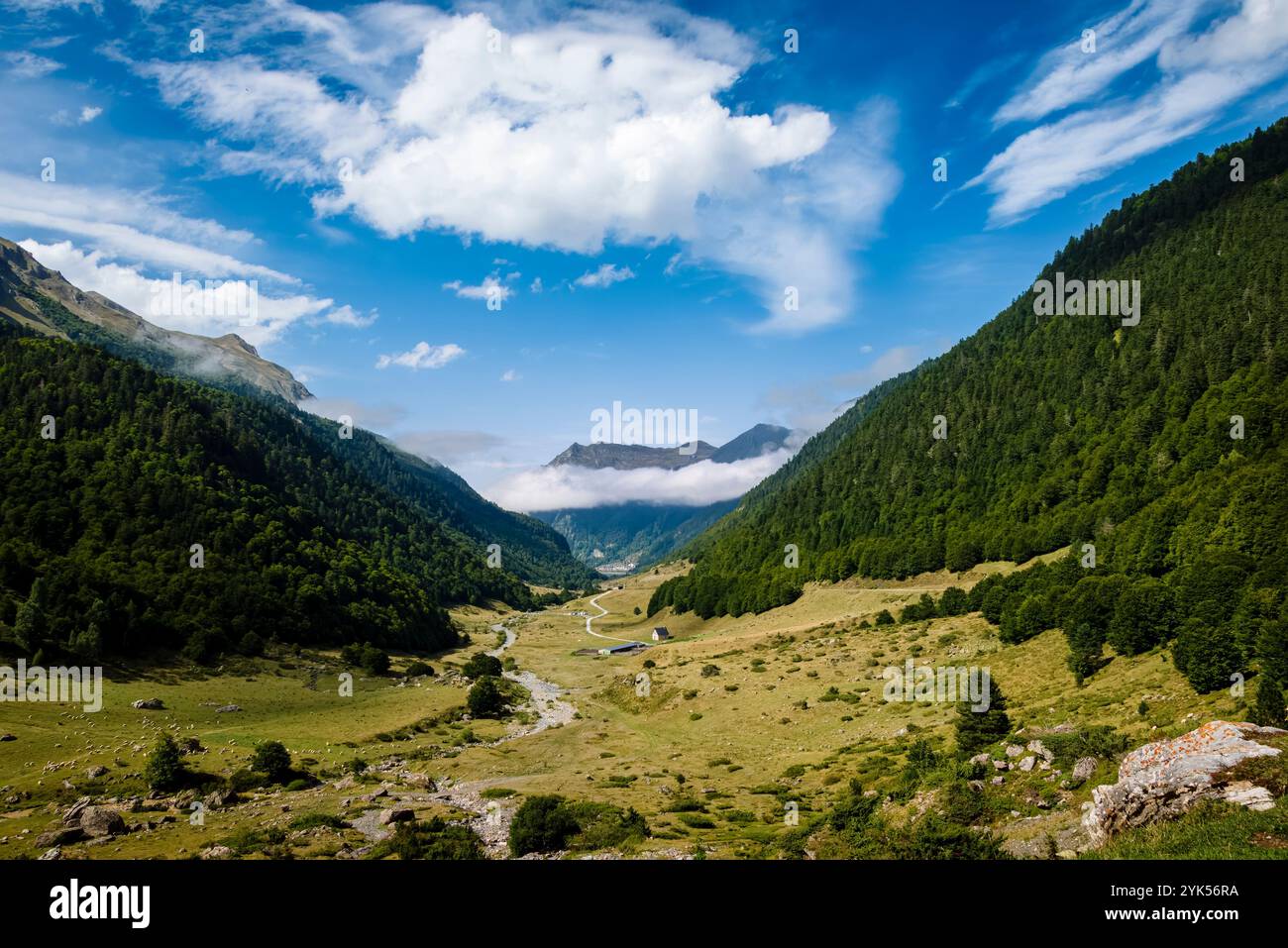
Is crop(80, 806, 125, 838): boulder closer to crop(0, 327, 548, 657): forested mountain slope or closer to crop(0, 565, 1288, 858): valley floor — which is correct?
crop(0, 565, 1288, 858): valley floor

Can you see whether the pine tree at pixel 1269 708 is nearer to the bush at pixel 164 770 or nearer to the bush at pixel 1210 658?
the bush at pixel 1210 658

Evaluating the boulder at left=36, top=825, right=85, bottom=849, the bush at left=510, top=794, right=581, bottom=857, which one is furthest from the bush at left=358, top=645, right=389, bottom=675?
the bush at left=510, top=794, right=581, bottom=857

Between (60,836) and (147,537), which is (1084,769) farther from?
(147,537)

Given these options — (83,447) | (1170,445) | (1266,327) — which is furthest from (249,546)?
(1266,327)

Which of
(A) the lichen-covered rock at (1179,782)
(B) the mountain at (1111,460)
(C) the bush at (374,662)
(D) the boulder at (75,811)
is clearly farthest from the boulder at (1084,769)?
(C) the bush at (374,662)
